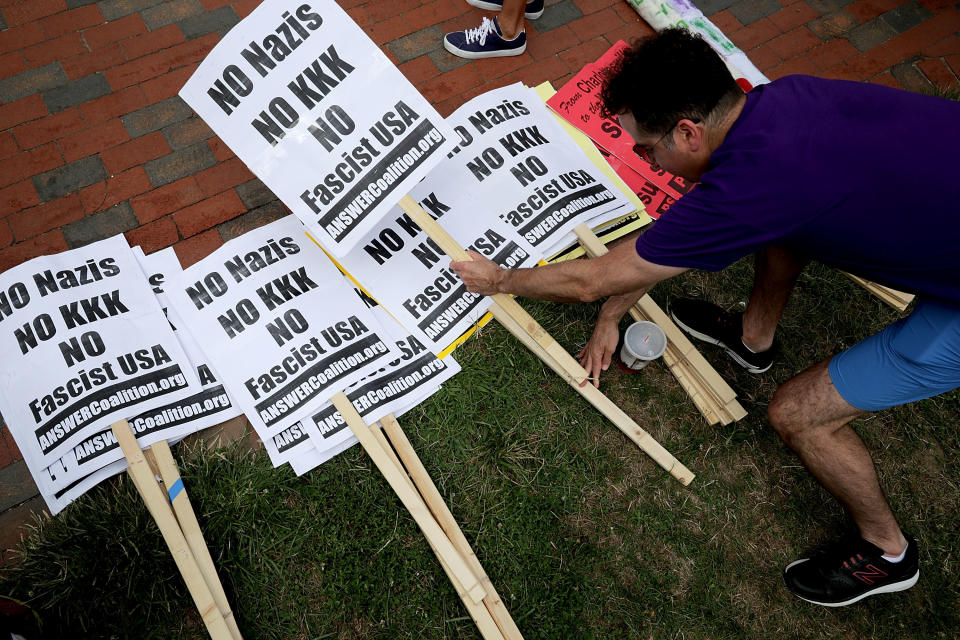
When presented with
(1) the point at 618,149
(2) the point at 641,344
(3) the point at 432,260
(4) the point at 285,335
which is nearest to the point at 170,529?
(4) the point at 285,335

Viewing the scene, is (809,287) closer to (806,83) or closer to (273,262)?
(806,83)

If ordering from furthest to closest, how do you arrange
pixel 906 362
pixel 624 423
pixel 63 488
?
pixel 624 423 < pixel 63 488 < pixel 906 362

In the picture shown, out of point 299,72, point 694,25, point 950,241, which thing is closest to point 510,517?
point 950,241

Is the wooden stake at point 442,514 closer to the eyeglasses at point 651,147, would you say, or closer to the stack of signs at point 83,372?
the stack of signs at point 83,372

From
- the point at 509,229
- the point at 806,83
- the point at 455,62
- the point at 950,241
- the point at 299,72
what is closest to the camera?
the point at 950,241

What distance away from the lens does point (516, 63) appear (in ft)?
11.3

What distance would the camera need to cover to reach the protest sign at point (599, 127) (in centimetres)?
322

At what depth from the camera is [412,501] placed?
7.51 ft

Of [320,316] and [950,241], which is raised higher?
[320,316]

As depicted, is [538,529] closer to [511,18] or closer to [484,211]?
[484,211]

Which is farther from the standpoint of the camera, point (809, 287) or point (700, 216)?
point (809, 287)

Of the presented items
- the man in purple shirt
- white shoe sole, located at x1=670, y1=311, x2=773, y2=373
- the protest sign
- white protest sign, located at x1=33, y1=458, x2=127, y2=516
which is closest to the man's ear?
the man in purple shirt

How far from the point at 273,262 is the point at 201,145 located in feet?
2.70

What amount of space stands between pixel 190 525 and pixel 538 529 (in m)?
1.31
